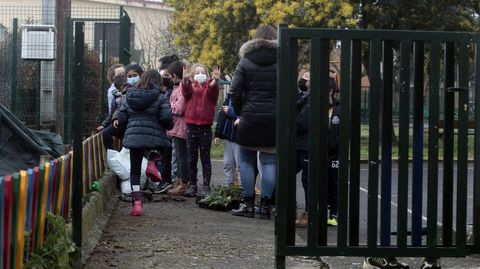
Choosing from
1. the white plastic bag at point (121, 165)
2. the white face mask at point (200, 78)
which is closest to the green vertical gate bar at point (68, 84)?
the white plastic bag at point (121, 165)

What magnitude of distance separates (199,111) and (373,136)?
4.80 meters

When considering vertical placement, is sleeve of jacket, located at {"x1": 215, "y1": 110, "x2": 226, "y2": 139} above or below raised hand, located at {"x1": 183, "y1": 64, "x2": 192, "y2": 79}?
below

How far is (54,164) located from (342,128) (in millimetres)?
1819

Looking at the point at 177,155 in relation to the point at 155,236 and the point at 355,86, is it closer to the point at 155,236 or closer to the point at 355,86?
the point at 155,236

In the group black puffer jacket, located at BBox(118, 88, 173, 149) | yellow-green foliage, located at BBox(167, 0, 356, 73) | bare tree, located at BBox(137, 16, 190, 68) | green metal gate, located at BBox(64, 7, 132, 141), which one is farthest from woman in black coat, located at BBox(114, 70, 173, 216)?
bare tree, located at BBox(137, 16, 190, 68)

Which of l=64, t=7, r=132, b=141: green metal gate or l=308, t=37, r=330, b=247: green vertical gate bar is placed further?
l=64, t=7, r=132, b=141: green metal gate

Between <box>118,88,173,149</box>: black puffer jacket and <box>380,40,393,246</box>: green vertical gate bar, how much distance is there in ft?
12.2

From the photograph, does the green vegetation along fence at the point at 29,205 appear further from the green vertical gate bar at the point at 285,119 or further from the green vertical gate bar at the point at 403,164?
the green vertical gate bar at the point at 403,164

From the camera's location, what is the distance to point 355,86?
5000 millimetres

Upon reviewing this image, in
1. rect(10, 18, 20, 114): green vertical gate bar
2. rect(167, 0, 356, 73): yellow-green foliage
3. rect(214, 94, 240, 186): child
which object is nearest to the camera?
rect(214, 94, 240, 186): child

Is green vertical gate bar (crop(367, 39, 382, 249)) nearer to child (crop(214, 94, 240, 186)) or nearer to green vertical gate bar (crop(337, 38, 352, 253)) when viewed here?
green vertical gate bar (crop(337, 38, 352, 253))

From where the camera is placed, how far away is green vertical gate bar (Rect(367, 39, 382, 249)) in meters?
5.00

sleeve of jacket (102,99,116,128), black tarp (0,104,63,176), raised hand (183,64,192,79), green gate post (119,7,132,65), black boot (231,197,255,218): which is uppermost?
green gate post (119,7,132,65)

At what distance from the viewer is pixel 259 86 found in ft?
25.7
